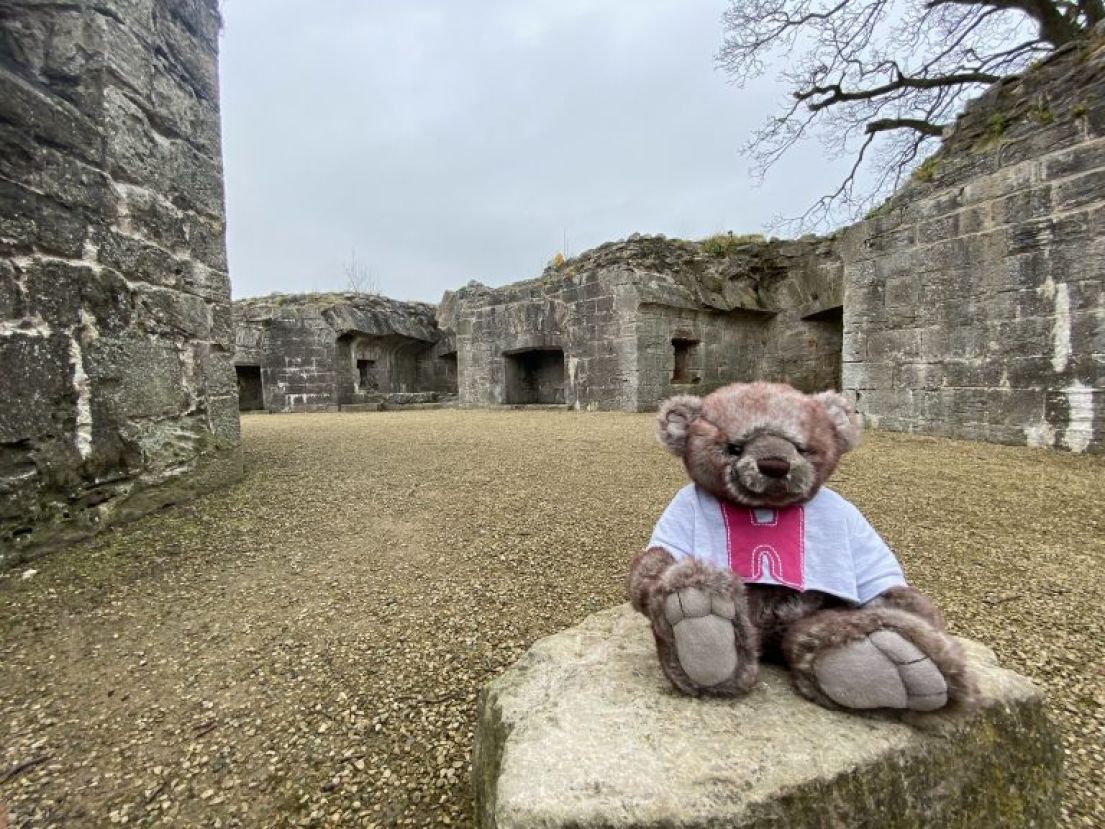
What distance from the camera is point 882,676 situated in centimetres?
86

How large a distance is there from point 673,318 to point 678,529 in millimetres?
8161

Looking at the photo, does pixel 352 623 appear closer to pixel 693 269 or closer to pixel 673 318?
pixel 673 318

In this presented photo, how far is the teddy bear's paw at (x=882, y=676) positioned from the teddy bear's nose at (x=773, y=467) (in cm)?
31

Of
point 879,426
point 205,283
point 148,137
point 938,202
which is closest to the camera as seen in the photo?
point 148,137

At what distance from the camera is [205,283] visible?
3.04 metres

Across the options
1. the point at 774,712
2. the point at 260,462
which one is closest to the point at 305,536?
the point at 260,462

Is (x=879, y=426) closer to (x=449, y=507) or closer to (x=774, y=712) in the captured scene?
(x=449, y=507)

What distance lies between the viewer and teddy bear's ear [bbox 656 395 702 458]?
116 centimetres

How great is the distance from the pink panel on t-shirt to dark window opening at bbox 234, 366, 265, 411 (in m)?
13.1

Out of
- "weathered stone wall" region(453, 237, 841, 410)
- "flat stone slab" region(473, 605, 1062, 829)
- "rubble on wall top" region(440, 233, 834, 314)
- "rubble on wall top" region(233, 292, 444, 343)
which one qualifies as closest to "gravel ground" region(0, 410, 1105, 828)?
"flat stone slab" region(473, 605, 1062, 829)

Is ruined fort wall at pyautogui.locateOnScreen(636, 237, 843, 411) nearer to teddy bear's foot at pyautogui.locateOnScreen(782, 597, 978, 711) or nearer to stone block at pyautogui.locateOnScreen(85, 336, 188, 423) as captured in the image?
stone block at pyautogui.locateOnScreen(85, 336, 188, 423)

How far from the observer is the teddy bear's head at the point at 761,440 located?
1020mm

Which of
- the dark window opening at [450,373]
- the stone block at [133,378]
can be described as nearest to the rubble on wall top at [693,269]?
the dark window opening at [450,373]

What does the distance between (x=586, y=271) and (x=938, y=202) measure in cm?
515
